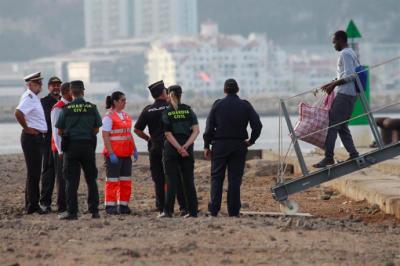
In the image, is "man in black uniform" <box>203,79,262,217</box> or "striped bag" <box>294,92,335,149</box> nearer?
"man in black uniform" <box>203,79,262,217</box>

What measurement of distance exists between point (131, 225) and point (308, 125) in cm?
237

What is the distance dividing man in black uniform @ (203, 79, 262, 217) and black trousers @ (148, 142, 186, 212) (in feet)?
1.73

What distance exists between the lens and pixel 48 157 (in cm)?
1413

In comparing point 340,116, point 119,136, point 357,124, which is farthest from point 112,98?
point 357,124

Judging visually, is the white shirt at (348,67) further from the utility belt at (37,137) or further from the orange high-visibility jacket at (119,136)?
the utility belt at (37,137)

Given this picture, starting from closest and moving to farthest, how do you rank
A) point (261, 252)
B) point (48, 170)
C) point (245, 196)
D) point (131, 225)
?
point (261, 252) → point (131, 225) → point (48, 170) → point (245, 196)

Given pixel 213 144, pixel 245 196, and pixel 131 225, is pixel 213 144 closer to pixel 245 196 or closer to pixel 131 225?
pixel 131 225

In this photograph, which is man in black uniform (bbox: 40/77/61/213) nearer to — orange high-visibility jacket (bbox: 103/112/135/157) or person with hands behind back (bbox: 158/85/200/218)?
orange high-visibility jacket (bbox: 103/112/135/157)

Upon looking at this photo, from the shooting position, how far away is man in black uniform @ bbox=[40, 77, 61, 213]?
1412 centimetres

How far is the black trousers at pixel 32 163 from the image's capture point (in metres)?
13.9

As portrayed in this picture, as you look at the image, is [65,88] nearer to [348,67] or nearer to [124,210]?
[124,210]

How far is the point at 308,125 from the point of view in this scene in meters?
13.5

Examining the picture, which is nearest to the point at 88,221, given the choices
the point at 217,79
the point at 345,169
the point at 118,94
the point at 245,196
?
the point at 118,94

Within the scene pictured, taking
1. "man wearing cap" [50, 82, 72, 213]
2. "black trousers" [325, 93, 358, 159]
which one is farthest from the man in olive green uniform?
"black trousers" [325, 93, 358, 159]
